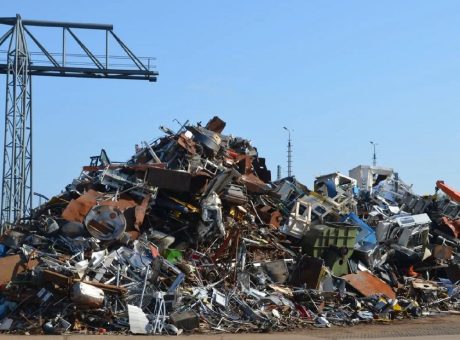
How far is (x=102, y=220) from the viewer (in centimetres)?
1950

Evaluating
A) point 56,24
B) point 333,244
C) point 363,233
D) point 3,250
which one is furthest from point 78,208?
point 56,24

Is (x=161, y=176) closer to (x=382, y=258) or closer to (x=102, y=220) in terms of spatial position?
(x=102, y=220)

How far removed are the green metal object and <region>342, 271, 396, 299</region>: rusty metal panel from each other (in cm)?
52

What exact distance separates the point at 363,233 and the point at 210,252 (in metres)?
5.53

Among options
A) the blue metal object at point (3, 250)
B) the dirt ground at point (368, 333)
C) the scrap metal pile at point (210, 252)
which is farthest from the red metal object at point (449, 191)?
the blue metal object at point (3, 250)

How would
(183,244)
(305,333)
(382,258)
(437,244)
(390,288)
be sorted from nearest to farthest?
1. (305,333)
2. (183,244)
3. (390,288)
4. (382,258)
5. (437,244)

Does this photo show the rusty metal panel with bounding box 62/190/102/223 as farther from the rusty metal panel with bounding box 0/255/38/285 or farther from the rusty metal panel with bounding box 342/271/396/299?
the rusty metal panel with bounding box 342/271/396/299

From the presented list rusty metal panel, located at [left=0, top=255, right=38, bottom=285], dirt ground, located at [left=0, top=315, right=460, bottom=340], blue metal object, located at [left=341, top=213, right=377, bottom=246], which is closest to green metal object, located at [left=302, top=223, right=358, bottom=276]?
blue metal object, located at [left=341, top=213, right=377, bottom=246]

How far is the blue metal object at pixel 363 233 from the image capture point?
23656mm

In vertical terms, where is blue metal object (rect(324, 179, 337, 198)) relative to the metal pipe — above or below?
below

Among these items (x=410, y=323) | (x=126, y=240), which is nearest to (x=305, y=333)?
(x=410, y=323)

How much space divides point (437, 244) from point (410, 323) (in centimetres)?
690

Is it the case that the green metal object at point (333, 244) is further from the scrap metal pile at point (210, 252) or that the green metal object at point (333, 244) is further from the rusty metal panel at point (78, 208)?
the rusty metal panel at point (78, 208)

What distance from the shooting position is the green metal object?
73.3 ft
